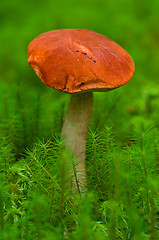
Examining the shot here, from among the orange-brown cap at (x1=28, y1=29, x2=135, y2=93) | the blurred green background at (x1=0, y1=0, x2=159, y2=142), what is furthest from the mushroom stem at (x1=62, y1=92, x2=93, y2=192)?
the blurred green background at (x1=0, y1=0, x2=159, y2=142)

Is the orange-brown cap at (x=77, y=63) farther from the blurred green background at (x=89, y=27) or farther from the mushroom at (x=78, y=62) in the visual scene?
the blurred green background at (x=89, y=27)

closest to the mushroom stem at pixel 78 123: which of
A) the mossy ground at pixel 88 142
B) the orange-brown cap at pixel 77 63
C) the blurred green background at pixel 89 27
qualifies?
the mossy ground at pixel 88 142

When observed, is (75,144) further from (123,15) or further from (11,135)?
(123,15)

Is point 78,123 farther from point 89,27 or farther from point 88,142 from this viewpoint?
point 89,27

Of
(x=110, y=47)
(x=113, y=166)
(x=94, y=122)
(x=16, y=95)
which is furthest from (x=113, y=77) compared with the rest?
(x=16, y=95)

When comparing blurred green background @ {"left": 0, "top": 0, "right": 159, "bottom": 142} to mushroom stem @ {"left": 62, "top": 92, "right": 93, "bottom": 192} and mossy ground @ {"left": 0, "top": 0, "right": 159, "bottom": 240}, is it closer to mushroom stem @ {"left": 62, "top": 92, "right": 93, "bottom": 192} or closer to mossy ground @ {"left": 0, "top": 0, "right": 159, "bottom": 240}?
mossy ground @ {"left": 0, "top": 0, "right": 159, "bottom": 240}
